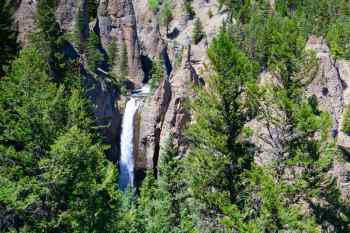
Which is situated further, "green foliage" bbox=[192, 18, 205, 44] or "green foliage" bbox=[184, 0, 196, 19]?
"green foliage" bbox=[184, 0, 196, 19]

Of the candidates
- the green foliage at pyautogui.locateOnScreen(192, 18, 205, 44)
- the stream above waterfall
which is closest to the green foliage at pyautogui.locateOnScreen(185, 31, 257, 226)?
the stream above waterfall

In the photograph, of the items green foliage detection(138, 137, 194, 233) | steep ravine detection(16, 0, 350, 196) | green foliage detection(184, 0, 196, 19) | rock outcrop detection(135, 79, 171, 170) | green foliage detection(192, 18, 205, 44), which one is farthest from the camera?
green foliage detection(184, 0, 196, 19)

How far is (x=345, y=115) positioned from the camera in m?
42.8

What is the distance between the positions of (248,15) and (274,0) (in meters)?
19.8

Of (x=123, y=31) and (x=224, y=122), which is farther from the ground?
(x=123, y=31)

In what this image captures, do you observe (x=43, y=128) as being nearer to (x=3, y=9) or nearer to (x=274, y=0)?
(x=3, y=9)

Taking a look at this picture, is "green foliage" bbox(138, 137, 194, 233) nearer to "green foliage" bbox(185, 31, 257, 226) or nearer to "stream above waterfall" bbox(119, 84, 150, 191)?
"green foliage" bbox(185, 31, 257, 226)

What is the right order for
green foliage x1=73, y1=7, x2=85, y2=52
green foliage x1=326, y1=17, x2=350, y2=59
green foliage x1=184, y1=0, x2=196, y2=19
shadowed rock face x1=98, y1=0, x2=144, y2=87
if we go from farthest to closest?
green foliage x1=184, y1=0, x2=196, y2=19 → green foliage x1=326, y1=17, x2=350, y2=59 → shadowed rock face x1=98, y1=0, x2=144, y2=87 → green foliage x1=73, y1=7, x2=85, y2=52

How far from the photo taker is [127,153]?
145ft

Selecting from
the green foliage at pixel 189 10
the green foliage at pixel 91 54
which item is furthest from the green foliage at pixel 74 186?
the green foliage at pixel 189 10

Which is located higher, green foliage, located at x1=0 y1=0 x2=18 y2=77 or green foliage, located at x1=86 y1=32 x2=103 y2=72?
green foliage, located at x1=0 y1=0 x2=18 y2=77

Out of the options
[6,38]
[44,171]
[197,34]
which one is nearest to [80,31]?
[6,38]

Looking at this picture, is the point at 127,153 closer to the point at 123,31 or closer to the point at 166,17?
the point at 123,31

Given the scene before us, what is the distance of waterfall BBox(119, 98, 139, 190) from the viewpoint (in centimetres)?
4350
